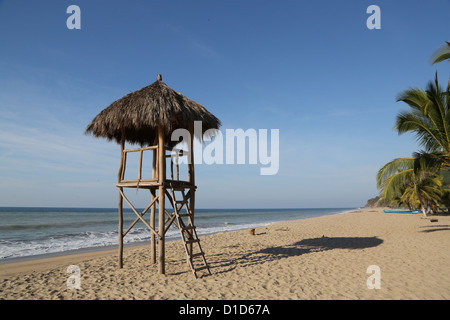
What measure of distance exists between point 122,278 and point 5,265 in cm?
536

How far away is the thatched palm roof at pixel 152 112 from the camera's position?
659 centimetres

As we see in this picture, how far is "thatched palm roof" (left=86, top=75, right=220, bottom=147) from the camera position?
659 centimetres

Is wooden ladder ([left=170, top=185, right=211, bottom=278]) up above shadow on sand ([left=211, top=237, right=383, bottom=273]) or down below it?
above

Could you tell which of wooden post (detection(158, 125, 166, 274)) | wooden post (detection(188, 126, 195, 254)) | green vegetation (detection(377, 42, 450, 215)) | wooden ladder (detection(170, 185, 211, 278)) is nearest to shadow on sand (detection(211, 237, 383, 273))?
wooden ladder (detection(170, 185, 211, 278))

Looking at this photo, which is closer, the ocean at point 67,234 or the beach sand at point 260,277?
the beach sand at point 260,277

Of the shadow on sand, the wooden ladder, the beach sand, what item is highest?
the wooden ladder

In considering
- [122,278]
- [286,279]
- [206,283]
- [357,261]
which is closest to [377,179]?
[357,261]

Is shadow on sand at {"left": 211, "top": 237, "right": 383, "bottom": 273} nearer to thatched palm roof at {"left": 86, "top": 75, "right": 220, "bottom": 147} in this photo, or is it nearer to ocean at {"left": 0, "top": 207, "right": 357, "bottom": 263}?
thatched palm roof at {"left": 86, "top": 75, "right": 220, "bottom": 147}

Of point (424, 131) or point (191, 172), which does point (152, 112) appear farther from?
point (424, 131)

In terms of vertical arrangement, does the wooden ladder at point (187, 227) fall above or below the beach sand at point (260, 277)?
above

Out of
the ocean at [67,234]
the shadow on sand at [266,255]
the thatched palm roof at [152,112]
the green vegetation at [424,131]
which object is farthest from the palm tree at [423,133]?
the ocean at [67,234]

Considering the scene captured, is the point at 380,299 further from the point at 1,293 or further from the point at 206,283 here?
the point at 1,293

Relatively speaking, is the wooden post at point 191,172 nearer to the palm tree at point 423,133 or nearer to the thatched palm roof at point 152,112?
the thatched palm roof at point 152,112

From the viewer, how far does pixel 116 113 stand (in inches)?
277
